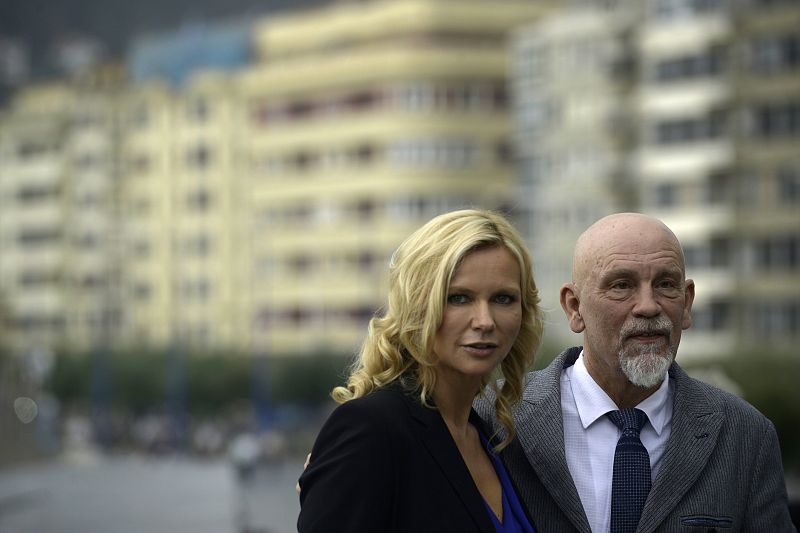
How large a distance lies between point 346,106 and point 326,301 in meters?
11.3

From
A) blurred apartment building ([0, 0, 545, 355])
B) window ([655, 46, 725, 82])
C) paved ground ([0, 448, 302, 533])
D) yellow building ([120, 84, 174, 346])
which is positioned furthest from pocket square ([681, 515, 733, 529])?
yellow building ([120, 84, 174, 346])

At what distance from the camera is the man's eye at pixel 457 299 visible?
4.85 metres

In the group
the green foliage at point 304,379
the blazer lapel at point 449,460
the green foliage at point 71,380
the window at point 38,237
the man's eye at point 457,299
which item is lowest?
the green foliage at point 71,380

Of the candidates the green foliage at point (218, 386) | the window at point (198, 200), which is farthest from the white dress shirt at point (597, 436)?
the window at point (198, 200)

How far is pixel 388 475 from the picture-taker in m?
4.62

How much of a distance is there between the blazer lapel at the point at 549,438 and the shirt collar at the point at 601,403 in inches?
2.9

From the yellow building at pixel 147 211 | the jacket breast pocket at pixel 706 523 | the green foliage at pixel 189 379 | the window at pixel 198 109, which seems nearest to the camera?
the jacket breast pocket at pixel 706 523

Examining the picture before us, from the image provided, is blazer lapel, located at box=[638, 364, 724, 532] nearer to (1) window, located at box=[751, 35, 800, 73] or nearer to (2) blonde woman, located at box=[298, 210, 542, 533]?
(2) blonde woman, located at box=[298, 210, 542, 533]

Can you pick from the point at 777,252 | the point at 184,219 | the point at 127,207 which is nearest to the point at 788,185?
the point at 777,252

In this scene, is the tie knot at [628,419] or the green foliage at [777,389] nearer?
the tie knot at [628,419]

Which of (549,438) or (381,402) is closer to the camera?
(381,402)

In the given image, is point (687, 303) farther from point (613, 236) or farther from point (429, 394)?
point (429, 394)

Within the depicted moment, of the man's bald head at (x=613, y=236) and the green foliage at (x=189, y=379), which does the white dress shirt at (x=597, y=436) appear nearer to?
the man's bald head at (x=613, y=236)

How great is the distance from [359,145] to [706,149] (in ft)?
106
